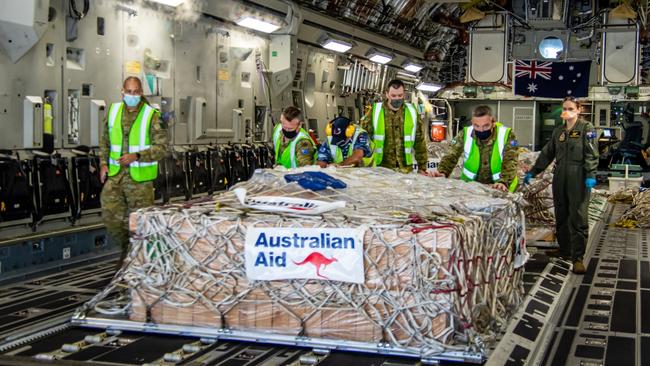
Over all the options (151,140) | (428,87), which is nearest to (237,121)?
(151,140)

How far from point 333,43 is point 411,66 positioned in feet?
21.2

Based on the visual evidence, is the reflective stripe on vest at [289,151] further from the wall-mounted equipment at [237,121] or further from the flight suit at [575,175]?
the wall-mounted equipment at [237,121]

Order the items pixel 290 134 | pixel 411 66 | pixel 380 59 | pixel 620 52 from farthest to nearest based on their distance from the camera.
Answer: pixel 411 66 → pixel 620 52 → pixel 380 59 → pixel 290 134

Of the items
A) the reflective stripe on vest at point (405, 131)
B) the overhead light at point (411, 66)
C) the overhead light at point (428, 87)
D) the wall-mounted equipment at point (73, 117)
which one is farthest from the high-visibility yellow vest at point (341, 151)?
the overhead light at point (428, 87)

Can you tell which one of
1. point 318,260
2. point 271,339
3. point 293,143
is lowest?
point 271,339

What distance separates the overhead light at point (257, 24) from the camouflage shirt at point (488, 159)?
15.0ft

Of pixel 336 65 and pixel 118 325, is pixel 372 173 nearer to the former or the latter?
pixel 118 325

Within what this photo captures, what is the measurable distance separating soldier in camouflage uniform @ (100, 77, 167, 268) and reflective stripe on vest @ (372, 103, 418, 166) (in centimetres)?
210

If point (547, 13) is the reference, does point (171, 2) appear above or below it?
below

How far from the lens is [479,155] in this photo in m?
7.82

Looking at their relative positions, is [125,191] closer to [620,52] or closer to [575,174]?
[575,174]

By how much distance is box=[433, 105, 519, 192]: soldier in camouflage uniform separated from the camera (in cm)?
770

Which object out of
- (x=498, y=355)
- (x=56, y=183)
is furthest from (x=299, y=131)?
(x=498, y=355)

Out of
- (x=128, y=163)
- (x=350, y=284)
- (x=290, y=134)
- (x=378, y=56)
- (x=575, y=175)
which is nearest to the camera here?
(x=350, y=284)
